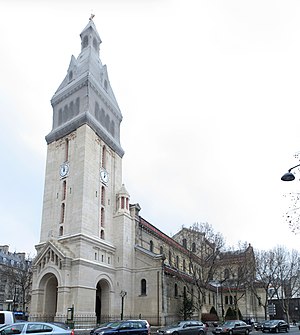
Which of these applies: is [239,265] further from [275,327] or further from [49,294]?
[49,294]

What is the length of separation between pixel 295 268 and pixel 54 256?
43.4 m

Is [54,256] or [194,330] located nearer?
[194,330]

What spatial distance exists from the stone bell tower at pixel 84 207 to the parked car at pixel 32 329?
834 inches

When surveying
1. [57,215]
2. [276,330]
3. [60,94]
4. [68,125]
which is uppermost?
[60,94]

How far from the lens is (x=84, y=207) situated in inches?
1668

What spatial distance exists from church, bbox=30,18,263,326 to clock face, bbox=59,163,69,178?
7.1 inches

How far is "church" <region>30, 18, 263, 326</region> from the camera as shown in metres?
39.9

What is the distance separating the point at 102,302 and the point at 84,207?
12.1 meters

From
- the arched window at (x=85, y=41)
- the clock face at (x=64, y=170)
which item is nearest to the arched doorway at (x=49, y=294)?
the clock face at (x=64, y=170)

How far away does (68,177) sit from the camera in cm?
4597

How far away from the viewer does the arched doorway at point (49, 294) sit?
40531 mm

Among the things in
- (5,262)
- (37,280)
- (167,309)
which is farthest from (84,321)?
(5,262)

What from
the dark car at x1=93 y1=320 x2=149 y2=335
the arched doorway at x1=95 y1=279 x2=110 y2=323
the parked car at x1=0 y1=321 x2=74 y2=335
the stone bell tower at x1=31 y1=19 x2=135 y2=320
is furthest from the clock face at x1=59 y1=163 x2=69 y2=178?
the parked car at x1=0 y1=321 x2=74 y2=335

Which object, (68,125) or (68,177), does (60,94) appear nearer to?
(68,125)
